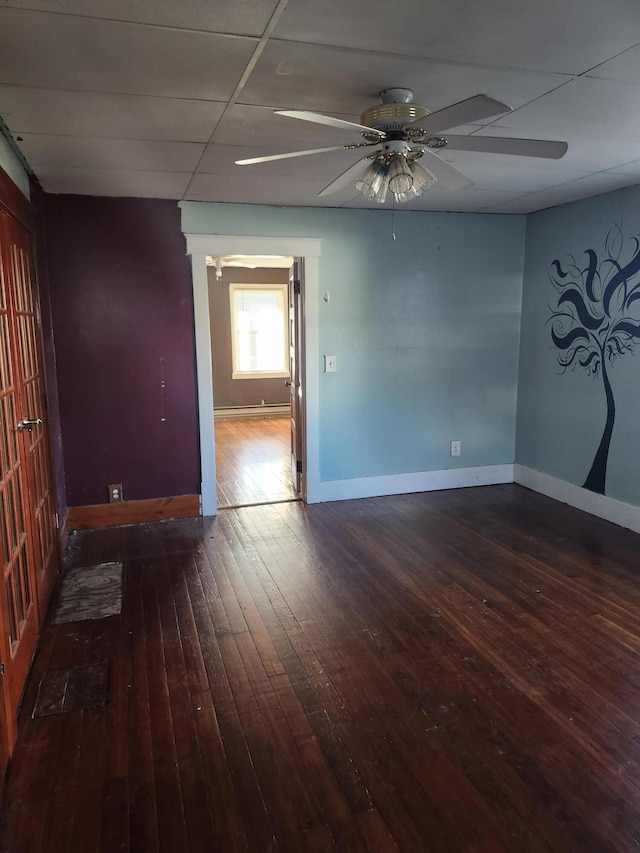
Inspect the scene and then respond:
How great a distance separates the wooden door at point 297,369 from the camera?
183 inches

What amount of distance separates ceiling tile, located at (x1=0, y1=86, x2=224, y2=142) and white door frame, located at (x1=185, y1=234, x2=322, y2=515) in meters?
1.56

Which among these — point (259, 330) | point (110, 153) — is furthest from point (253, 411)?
point (110, 153)

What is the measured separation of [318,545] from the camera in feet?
12.8

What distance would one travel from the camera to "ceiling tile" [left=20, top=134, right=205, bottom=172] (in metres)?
2.73

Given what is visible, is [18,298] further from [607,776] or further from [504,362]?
[504,362]

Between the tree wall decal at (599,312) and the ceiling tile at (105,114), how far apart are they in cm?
304

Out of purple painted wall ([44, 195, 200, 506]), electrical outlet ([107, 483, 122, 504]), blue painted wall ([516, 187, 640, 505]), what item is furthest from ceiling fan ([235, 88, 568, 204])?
electrical outlet ([107, 483, 122, 504])

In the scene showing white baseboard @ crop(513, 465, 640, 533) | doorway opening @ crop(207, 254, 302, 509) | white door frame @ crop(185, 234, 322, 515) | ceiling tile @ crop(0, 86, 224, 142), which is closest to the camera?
ceiling tile @ crop(0, 86, 224, 142)

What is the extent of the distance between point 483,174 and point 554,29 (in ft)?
5.95

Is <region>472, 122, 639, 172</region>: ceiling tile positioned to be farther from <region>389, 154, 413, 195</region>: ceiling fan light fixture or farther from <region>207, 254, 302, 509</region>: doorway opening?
<region>207, 254, 302, 509</region>: doorway opening

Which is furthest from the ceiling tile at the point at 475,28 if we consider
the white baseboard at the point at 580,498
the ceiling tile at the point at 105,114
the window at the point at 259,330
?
the window at the point at 259,330

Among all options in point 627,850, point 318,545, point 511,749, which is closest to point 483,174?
point 318,545

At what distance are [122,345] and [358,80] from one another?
2718mm

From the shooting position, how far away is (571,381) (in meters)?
4.64
